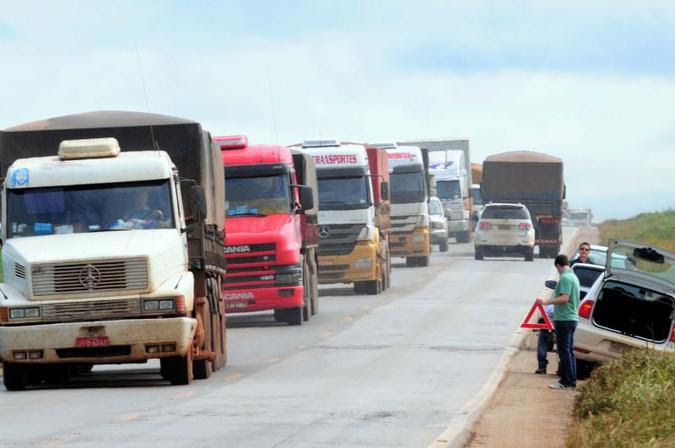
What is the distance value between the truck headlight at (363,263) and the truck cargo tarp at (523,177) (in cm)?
2306

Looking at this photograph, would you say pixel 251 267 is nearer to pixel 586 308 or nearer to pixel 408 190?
pixel 586 308

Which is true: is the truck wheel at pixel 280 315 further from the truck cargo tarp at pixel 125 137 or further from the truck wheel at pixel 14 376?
the truck wheel at pixel 14 376

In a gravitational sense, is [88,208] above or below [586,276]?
above

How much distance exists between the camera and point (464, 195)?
Answer: 72062mm

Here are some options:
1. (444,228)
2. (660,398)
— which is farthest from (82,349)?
(444,228)

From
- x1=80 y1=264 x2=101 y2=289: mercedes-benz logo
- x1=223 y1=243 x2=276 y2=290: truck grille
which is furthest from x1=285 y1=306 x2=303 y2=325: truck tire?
x1=80 y1=264 x2=101 y2=289: mercedes-benz logo

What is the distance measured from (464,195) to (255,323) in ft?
135

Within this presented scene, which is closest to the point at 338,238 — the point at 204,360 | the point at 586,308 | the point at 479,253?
the point at 586,308

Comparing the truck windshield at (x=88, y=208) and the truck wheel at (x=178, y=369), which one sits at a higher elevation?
the truck windshield at (x=88, y=208)

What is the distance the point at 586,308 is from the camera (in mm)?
20922

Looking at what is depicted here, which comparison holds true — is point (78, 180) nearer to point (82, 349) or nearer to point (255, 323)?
point (82, 349)

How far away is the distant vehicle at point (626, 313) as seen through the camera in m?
20.5

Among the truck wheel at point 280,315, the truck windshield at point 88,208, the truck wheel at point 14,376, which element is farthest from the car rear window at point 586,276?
the truck wheel at point 14,376

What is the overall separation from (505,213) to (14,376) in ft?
128
